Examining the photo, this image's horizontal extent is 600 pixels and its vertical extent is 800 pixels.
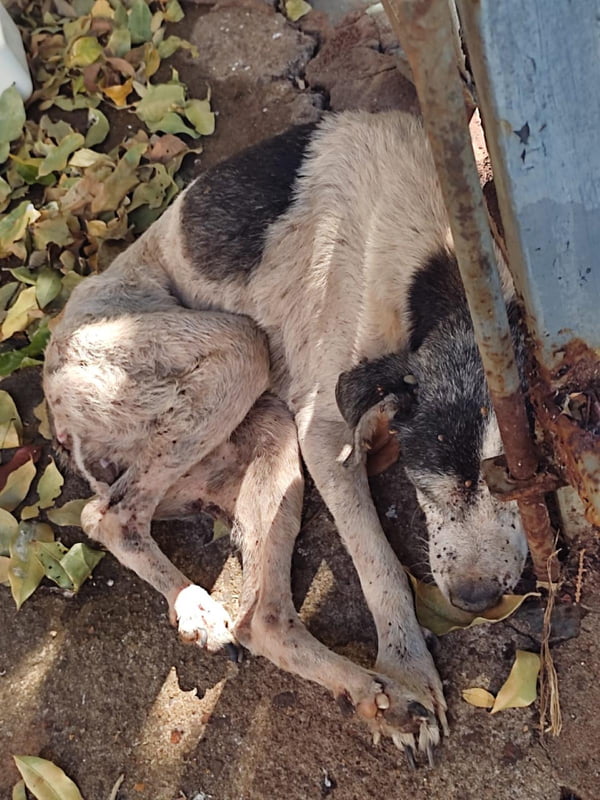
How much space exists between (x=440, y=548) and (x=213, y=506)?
1227 mm

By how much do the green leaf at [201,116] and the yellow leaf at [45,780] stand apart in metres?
3.51

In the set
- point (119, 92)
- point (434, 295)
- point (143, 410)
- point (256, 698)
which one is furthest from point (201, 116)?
point (256, 698)

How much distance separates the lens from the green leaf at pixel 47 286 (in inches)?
184

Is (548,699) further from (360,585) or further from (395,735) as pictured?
(360,585)

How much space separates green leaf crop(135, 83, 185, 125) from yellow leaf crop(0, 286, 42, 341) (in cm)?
141

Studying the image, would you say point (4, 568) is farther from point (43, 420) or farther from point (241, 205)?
point (241, 205)

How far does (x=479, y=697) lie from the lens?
10.1 ft

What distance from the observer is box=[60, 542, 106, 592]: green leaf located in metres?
3.75

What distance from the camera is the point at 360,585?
140 inches

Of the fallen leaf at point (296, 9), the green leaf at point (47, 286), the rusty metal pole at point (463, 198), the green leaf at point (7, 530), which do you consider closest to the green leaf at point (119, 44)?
the fallen leaf at point (296, 9)

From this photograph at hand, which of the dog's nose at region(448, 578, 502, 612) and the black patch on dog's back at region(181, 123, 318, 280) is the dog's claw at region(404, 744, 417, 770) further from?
the black patch on dog's back at region(181, 123, 318, 280)

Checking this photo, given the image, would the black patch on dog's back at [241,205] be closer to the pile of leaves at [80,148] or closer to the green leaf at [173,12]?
the pile of leaves at [80,148]

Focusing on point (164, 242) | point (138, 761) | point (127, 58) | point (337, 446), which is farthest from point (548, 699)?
point (127, 58)

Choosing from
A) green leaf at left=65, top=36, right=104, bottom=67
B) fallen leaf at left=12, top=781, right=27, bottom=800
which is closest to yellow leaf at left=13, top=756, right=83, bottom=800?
fallen leaf at left=12, top=781, right=27, bottom=800
